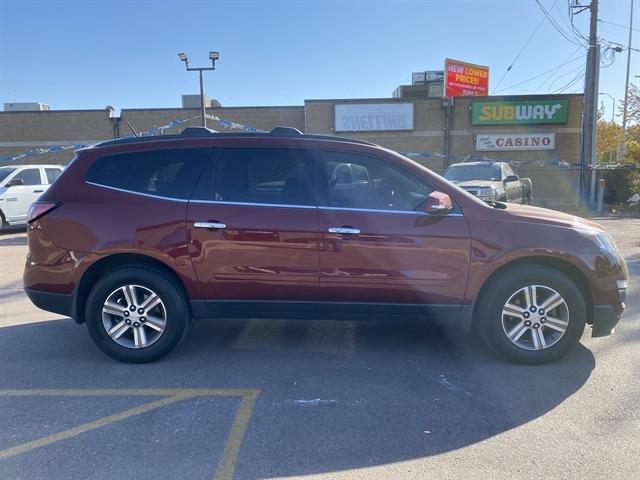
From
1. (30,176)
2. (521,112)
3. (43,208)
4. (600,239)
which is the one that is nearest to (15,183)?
(30,176)

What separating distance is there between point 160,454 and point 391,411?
1534 millimetres

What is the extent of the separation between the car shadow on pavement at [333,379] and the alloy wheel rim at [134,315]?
25 cm

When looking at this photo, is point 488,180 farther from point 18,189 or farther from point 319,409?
point 18,189

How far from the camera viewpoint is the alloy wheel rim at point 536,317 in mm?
4121

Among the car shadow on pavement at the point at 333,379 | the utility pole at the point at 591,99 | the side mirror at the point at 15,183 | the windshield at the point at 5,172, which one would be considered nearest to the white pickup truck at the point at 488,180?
the utility pole at the point at 591,99

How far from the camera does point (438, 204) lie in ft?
13.0

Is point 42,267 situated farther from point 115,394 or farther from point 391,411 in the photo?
point 391,411

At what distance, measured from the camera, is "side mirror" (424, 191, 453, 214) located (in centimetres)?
397

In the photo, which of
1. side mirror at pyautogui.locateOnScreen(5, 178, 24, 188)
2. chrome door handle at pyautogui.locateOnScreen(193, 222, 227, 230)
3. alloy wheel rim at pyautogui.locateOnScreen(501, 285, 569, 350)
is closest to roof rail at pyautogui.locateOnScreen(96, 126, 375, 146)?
chrome door handle at pyautogui.locateOnScreen(193, 222, 227, 230)

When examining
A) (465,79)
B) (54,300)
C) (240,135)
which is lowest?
(54,300)

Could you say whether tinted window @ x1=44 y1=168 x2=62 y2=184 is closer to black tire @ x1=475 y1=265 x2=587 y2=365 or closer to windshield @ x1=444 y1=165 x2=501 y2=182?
windshield @ x1=444 y1=165 x2=501 y2=182

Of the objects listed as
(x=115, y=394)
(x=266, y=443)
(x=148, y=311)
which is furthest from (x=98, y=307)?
(x=266, y=443)

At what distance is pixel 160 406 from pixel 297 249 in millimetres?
1579

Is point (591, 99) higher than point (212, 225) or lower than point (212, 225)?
higher
